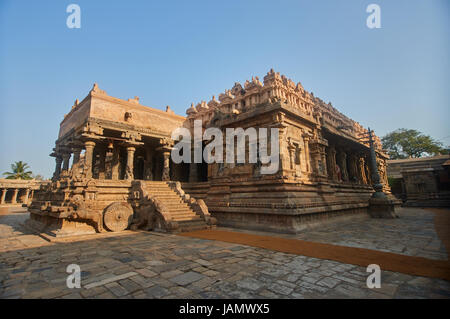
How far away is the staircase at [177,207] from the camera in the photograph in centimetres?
932

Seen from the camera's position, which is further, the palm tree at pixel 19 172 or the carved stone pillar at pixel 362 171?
the palm tree at pixel 19 172

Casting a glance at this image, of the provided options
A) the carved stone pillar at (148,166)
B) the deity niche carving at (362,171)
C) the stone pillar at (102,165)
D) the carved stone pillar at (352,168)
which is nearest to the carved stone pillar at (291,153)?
the carved stone pillar at (352,168)

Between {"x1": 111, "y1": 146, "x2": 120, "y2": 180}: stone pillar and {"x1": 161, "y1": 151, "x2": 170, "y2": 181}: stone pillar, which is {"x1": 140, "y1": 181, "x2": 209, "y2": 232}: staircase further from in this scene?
{"x1": 111, "y1": 146, "x2": 120, "y2": 180}: stone pillar

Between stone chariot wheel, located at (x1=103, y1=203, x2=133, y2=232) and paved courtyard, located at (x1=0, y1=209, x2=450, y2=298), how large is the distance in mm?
3112

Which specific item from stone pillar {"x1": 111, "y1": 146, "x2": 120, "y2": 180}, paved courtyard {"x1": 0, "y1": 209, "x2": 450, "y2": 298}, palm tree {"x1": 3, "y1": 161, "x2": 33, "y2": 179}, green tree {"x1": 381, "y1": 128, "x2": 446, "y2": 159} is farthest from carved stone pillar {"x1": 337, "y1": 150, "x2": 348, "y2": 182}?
palm tree {"x1": 3, "y1": 161, "x2": 33, "y2": 179}

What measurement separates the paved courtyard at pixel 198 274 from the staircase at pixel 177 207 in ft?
11.3

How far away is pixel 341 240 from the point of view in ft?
21.9

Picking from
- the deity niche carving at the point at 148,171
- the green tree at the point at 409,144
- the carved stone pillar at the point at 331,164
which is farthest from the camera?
the green tree at the point at 409,144

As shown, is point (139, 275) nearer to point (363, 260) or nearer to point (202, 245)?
point (202, 245)

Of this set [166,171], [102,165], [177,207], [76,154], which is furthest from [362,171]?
[76,154]

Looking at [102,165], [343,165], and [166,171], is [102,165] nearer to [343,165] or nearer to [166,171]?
[166,171]

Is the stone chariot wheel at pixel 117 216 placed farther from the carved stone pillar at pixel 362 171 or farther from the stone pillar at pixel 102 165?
the carved stone pillar at pixel 362 171

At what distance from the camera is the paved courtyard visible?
3012 millimetres
